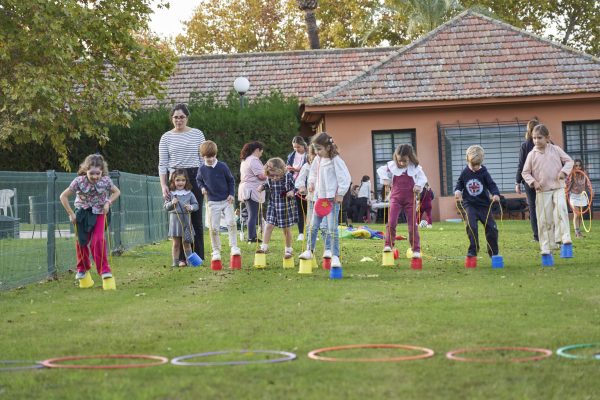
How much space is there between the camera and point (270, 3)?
62.5 m

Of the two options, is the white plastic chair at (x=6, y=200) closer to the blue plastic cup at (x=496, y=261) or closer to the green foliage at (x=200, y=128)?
the blue plastic cup at (x=496, y=261)

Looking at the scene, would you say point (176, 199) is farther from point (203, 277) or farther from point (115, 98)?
point (115, 98)

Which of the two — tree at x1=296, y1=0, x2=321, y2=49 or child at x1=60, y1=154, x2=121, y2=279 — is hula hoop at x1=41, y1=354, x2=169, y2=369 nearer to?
child at x1=60, y1=154, x2=121, y2=279

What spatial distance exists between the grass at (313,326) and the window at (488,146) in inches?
744

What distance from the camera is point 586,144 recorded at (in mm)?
33750

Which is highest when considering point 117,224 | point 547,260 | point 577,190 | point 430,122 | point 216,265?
point 430,122

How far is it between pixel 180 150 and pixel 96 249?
3.03 meters

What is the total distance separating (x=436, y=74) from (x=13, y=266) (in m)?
22.6

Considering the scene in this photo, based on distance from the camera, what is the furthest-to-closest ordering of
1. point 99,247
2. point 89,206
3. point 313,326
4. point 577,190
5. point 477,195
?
1. point 577,190
2. point 477,195
3. point 89,206
4. point 99,247
5. point 313,326

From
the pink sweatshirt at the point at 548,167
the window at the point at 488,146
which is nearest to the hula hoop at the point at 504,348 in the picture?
the pink sweatshirt at the point at 548,167

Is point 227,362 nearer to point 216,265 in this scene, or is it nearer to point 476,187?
point 216,265

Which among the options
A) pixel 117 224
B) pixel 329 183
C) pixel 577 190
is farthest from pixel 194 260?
pixel 577 190

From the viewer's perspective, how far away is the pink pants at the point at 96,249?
12.5 meters

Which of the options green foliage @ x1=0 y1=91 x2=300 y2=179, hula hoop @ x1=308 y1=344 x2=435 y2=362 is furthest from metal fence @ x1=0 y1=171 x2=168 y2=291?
green foliage @ x1=0 y1=91 x2=300 y2=179
